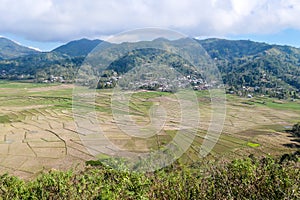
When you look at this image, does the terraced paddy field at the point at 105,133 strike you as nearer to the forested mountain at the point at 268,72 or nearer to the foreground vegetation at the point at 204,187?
the foreground vegetation at the point at 204,187

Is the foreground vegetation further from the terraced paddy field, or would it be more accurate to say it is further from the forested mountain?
the forested mountain

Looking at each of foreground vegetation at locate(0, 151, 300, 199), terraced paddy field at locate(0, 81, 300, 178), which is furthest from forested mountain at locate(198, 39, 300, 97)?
foreground vegetation at locate(0, 151, 300, 199)

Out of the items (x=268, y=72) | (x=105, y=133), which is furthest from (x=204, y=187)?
(x=268, y=72)

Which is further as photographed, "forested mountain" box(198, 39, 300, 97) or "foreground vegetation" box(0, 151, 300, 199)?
"forested mountain" box(198, 39, 300, 97)

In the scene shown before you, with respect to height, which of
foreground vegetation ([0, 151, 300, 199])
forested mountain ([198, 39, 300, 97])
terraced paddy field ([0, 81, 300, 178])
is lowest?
terraced paddy field ([0, 81, 300, 178])

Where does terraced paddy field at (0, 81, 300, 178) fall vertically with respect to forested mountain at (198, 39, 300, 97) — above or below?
below

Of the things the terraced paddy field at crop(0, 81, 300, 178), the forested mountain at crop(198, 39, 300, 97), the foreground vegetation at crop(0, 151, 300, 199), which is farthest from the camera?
the forested mountain at crop(198, 39, 300, 97)

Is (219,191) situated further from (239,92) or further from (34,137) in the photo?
(239,92)

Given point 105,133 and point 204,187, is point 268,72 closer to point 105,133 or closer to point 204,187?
point 105,133
